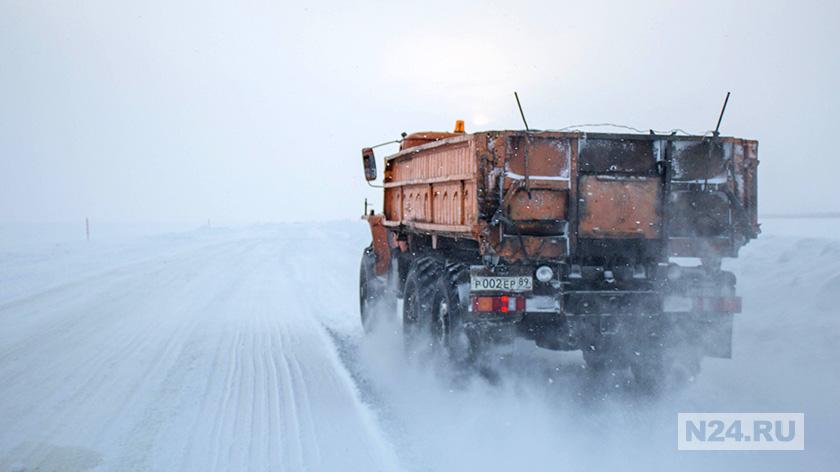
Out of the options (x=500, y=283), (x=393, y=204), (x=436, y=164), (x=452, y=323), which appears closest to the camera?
(x=500, y=283)

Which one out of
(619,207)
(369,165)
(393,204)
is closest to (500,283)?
(619,207)

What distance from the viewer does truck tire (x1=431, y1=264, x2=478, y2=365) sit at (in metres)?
6.54

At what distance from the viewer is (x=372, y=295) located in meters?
11.1

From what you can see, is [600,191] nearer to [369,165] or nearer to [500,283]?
[500,283]

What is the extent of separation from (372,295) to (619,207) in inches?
219

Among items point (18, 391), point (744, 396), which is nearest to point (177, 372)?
point (18, 391)

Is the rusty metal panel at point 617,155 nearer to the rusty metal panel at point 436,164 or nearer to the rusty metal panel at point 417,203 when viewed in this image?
the rusty metal panel at point 436,164

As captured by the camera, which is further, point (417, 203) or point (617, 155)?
point (417, 203)

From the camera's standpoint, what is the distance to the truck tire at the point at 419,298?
308 inches

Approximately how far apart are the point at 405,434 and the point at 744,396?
327 centimetres

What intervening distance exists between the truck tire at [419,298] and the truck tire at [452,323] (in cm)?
37

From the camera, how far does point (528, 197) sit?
615 centimetres

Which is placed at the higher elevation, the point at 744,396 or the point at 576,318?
the point at 576,318

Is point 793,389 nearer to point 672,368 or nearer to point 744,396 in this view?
point 744,396
